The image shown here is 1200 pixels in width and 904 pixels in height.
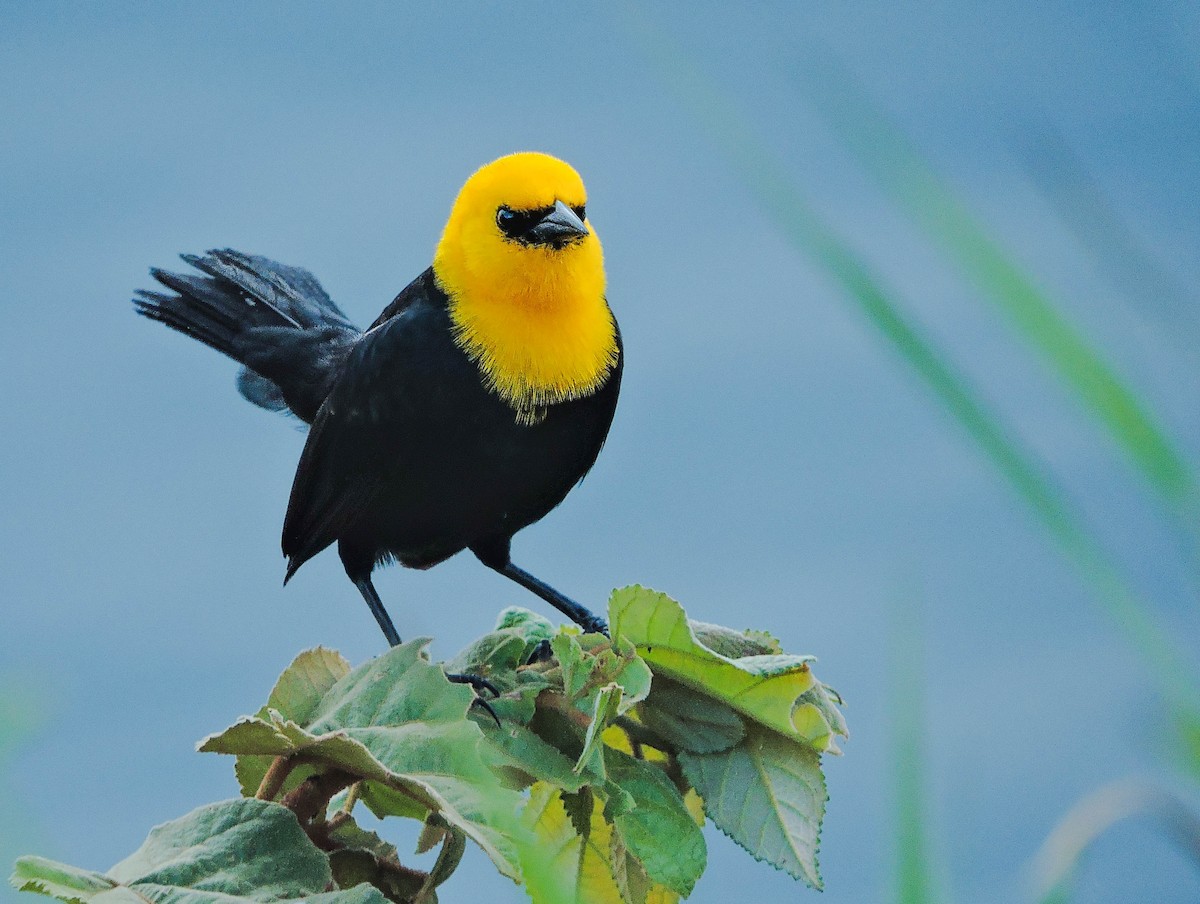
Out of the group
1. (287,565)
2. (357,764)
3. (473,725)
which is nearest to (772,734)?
(473,725)

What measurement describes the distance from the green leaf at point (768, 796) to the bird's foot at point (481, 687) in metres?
0.22

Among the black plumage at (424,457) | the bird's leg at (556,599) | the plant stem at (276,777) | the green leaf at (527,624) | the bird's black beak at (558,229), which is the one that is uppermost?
the bird's black beak at (558,229)

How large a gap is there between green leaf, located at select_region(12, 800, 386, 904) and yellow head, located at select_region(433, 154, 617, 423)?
1.21 meters

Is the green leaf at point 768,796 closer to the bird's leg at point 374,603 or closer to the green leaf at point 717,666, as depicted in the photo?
the green leaf at point 717,666

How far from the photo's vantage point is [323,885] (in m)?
1.29

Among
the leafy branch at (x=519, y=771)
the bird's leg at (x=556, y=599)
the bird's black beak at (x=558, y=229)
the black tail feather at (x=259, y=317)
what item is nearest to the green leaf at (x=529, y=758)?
the leafy branch at (x=519, y=771)

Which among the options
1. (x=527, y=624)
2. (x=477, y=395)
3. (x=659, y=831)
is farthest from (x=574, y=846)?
(x=477, y=395)

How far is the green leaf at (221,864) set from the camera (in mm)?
1263

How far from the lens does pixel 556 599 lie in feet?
8.60

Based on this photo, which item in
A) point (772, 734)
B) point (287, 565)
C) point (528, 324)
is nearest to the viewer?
point (772, 734)

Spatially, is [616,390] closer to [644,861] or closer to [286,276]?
[286,276]

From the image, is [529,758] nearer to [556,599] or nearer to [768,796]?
[768,796]

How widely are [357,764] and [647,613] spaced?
33 centimetres

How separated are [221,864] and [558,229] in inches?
56.9
